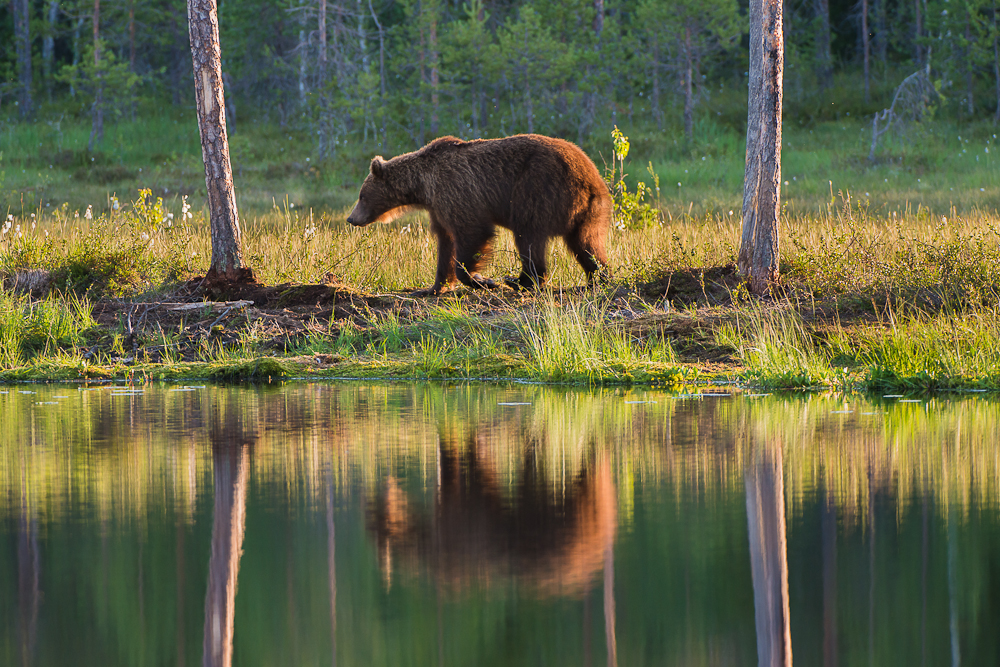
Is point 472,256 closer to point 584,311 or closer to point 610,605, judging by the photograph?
point 584,311

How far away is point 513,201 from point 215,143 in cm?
397

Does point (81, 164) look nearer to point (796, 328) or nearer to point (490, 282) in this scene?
point (490, 282)

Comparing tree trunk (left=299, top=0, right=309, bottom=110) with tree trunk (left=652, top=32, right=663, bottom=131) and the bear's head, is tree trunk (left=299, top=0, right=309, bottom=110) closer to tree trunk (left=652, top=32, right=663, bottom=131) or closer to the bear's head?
tree trunk (left=652, top=32, right=663, bottom=131)

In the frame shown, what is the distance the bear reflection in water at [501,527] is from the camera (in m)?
4.49

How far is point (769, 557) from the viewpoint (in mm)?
4711

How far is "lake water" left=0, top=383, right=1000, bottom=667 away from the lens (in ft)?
12.7

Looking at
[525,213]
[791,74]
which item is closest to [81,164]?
[791,74]

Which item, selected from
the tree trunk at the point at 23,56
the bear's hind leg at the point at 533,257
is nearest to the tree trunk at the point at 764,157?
the bear's hind leg at the point at 533,257

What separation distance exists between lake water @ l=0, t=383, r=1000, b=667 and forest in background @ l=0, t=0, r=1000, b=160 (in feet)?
103

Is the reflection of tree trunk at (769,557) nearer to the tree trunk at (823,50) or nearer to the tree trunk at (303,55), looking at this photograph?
the tree trunk at (303,55)

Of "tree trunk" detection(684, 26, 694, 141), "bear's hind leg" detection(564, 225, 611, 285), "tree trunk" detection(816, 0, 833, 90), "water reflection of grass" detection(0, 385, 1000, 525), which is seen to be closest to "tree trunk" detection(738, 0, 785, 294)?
"bear's hind leg" detection(564, 225, 611, 285)

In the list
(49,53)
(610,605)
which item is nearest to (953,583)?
(610,605)

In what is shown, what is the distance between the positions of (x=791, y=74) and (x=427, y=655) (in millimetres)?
44978

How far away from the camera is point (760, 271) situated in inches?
524
